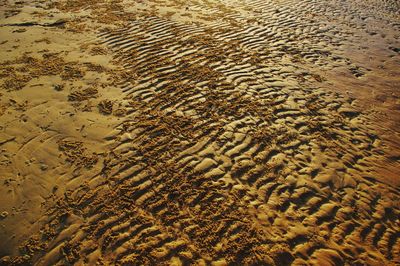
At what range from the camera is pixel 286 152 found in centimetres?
460

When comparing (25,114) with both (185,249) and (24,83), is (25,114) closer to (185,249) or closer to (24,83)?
(24,83)

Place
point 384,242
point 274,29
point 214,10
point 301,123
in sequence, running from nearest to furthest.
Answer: point 384,242 → point 301,123 → point 274,29 → point 214,10

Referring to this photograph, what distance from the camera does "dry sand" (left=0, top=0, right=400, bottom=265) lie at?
3.34m

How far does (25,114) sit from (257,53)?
5582 millimetres

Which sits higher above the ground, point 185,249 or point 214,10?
point 214,10

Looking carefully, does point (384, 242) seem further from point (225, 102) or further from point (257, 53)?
point (257, 53)

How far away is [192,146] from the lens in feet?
14.9

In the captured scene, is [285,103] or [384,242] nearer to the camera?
[384,242]

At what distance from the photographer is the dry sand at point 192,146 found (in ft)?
11.0

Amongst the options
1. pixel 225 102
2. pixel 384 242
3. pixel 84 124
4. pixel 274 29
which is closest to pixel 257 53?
pixel 274 29

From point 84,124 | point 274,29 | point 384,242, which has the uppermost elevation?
point 274,29

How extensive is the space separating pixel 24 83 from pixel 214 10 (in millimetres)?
6674

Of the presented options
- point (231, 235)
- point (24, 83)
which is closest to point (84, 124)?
point (24, 83)

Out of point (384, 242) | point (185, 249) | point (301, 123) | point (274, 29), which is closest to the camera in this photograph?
point (185, 249)
